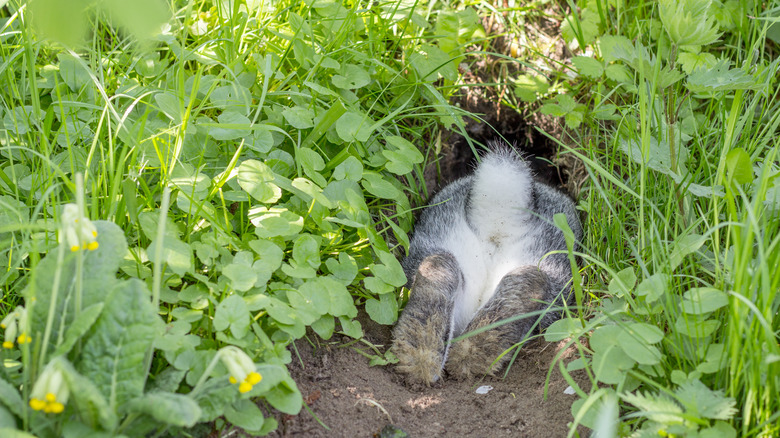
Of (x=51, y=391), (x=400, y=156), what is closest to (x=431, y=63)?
(x=400, y=156)

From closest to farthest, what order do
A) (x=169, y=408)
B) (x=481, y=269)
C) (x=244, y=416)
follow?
(x=169, y=408)
(x=244, y=416)
(x=481, y=269)

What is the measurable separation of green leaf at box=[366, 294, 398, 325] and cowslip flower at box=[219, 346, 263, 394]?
95 cm

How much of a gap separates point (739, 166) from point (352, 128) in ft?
4.83

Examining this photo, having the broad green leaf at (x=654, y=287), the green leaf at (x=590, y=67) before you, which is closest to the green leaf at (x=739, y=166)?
the broad green leaf at (x=654, y=287)

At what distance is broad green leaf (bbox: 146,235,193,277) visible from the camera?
1964 mm

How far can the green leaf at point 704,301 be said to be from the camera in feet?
5.95

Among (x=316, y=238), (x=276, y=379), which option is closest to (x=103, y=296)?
(x=276, y=379)

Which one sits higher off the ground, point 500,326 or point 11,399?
point 11,399

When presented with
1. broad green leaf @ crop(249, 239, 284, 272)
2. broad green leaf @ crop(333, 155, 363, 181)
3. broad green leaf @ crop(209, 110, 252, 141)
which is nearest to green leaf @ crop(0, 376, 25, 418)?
broad green leaf @ crop(249, 239, 284, 272)

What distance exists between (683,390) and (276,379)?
1.10 meters

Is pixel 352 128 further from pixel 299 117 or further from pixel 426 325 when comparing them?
pixel 426 325

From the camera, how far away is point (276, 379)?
1.70 meters

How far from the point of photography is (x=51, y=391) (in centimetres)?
135

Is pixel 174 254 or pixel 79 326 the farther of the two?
pixel 174 254
